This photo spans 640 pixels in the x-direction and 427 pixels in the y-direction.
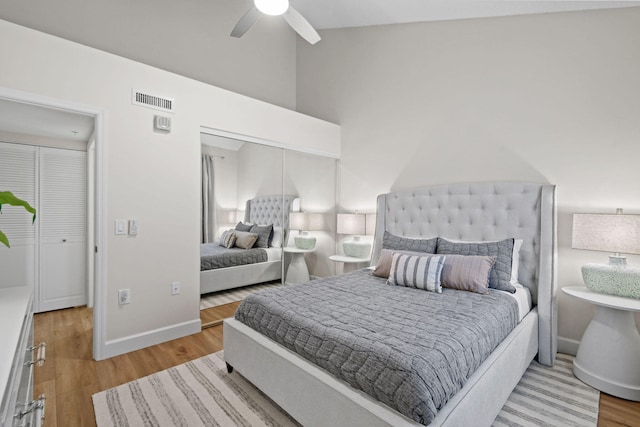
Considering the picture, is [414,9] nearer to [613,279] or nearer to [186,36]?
[186,36]

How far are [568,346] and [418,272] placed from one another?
1466mm

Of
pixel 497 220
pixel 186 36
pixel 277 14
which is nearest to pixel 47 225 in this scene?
pixel 186 36

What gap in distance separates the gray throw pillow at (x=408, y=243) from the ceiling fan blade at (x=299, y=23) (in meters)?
2.02

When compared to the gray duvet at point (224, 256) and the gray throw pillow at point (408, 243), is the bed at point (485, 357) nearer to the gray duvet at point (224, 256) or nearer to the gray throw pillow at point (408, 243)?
the gray throw pillow at point (408, 243)

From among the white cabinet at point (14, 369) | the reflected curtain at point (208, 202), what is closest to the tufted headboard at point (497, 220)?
the reflected curtain at point (208, 202)

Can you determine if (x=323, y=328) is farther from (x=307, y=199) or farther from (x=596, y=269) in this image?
(x=307, y=199)

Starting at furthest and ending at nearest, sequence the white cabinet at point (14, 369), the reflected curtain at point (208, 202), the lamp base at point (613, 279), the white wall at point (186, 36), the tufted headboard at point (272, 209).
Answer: the tufted headboard at point (272, 209)
the reflected curtain at point (208, 202)
the white wall at point (186, 36)
the lamp base at point (613, 279)
the white cabinet at point (14, 369)

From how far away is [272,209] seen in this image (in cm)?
370

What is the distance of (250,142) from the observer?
11.3 ft

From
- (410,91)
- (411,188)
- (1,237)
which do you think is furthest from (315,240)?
(1,237)

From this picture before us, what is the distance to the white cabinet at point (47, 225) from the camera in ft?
10.5

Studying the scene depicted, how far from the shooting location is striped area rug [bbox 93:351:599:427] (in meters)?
1.83

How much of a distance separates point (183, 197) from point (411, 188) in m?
2.39

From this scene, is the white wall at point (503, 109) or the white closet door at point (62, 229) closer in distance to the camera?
the white wall at point (503, 109)
